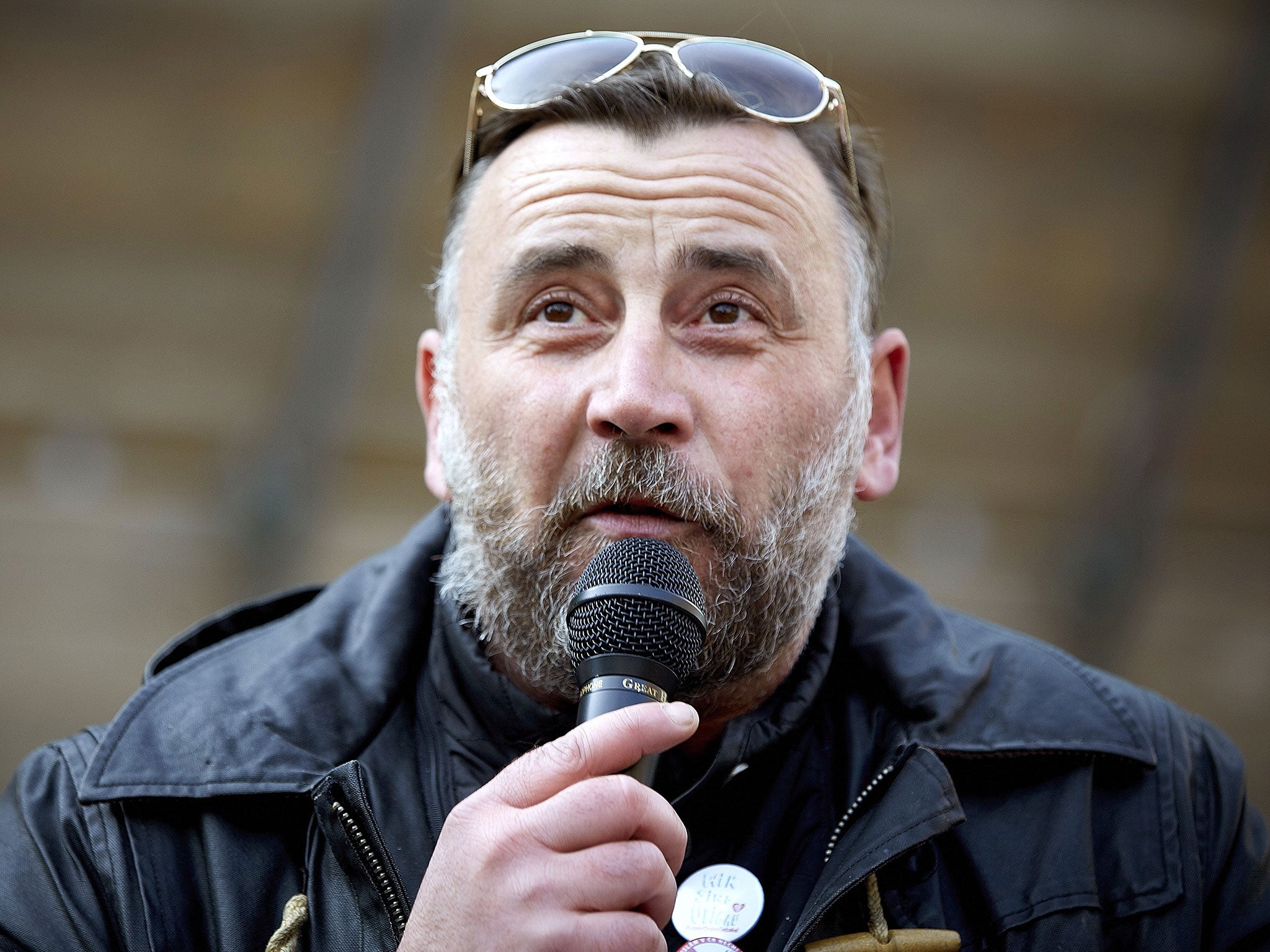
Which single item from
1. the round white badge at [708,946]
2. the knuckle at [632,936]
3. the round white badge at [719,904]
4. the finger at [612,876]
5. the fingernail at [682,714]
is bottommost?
the round white badge at [708,946]

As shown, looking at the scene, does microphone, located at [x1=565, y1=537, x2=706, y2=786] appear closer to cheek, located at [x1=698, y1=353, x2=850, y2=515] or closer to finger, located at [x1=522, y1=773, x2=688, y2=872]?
finger, located at [x1=522, y1=773, x2=688, y2=872]

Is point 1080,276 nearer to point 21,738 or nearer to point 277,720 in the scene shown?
point 277,720

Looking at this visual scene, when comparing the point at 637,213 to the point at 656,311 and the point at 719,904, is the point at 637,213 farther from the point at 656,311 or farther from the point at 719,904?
the point at 719,904

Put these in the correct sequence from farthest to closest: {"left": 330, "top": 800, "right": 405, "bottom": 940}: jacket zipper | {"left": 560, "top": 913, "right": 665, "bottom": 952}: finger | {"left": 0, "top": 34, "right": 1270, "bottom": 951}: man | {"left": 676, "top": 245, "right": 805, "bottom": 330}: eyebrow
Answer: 1. {"left": 676, "top": 245, "right": 805, "bottom": 330}: eyebrow
2. {"left": 0, "top": 34, "right": 1270, "bottom": 951}: man
3. {"left": 330, "top": 800, "right": 405, "bottom": 940}: jacket zipper
4. {"left": 560, "top": 913, "right": 665, "bottom": 952}: finger

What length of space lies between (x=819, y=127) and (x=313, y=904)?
72.5 inches

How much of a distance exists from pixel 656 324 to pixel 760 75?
67cm

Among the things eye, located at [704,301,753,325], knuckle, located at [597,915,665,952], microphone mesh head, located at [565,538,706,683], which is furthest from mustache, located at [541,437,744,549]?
knuckle, located at [597,915,665,952]

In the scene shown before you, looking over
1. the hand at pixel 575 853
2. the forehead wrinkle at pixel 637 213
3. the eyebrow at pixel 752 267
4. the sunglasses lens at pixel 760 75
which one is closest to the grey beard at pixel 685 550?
the eyebrow at pixel 752 267

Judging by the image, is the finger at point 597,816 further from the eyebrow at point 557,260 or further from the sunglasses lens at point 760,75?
the sunglasses lens at point 760,75

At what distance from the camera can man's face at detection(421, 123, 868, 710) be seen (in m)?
1.95

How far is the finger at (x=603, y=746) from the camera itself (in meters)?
1.35

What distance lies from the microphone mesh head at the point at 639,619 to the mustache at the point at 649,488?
0.75ft

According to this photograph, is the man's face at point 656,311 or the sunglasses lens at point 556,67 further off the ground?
the sunglasses lens at point 556,67

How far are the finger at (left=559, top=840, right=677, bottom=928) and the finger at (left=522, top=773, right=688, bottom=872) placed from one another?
15mm
